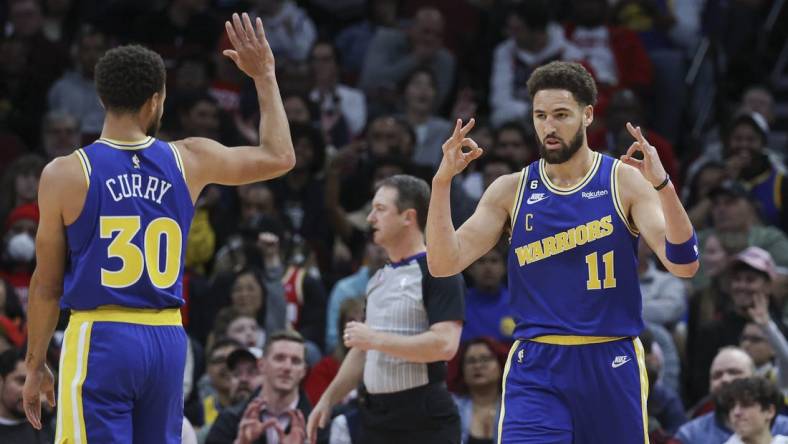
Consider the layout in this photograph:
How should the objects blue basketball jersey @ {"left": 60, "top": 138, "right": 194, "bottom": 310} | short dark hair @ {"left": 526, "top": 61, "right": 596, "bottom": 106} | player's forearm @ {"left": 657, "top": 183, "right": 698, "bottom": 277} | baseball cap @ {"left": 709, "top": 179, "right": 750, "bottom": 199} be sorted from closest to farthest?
blue basketball jersey @ {"left": 60, "top": 138, "right": 194, "bottom": 310} < player's forearm @ {"left": 657, "top": 183, "right": 698, "bottom": 277} < short dark hair @ {"left": 526, "top": 61, "right": 596, "bottom": 106} < baseball cap @ {"left": 709, "top": 179, "right": 750, "bottom": 199}

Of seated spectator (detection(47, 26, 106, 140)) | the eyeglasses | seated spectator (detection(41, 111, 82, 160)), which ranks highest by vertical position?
seated spectator (detection(47, 26, 106, 140))

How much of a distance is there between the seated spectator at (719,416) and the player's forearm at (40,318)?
4997mm

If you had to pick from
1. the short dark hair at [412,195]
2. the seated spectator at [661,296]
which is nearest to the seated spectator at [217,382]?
the short dark hair at [412,195]

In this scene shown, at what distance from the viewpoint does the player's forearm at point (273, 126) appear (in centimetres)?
638

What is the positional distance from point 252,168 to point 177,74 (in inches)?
353

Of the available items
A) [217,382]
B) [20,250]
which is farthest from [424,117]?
[217,382]

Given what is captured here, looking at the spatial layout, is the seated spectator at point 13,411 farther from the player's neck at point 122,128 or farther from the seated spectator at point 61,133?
the seated spectator at point 61,133

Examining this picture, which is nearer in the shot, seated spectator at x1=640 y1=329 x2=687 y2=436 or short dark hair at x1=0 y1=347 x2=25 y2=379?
short dark hair at x1=0 y1=347 x2=25 y2=379

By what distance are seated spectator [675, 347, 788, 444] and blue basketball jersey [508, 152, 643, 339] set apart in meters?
3.23

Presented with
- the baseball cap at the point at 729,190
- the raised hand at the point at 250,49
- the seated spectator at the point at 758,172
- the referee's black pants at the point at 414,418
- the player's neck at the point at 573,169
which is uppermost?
the seated spectator at the point at 758,172

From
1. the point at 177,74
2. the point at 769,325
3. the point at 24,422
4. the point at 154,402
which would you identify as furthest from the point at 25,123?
the point at 154,402

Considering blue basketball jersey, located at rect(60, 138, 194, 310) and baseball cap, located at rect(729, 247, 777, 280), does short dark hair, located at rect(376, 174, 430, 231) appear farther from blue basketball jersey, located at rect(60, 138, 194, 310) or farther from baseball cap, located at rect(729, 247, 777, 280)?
baseball cap, located at rect(729, 247, 777, 280)

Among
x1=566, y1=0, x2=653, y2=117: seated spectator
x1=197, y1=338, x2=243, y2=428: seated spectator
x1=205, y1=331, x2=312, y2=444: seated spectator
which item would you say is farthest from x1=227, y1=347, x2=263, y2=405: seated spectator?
x1=566, y1=0, x2=653, y2=117: seated spectator

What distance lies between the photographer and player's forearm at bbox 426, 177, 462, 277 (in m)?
6.39
